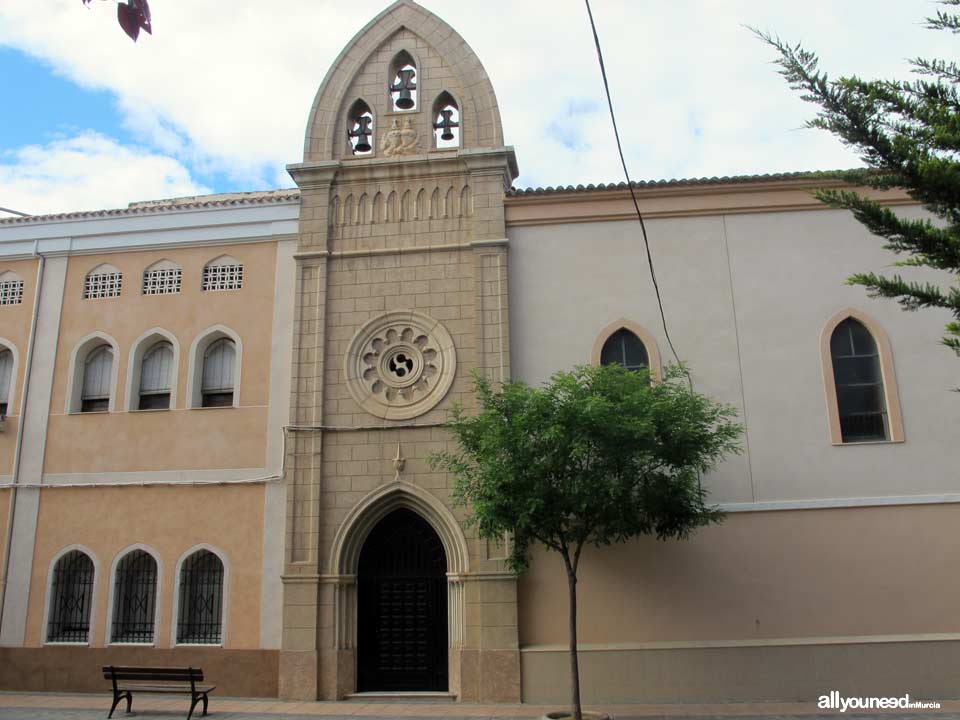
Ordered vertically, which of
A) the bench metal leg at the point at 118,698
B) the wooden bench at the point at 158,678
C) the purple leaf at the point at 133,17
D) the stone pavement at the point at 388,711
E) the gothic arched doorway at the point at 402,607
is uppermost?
the purple leaf at the point at 133,17

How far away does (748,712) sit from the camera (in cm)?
1107

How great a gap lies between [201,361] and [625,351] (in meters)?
7.18

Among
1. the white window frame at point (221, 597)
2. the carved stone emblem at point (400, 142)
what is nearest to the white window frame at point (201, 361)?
the white window frame at point (221, 597)

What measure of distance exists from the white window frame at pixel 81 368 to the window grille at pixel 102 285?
2.36 ft

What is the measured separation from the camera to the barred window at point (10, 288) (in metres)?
15.3

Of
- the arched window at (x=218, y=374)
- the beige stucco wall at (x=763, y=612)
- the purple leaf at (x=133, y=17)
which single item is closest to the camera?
the purple leaf at (x=133, y=17)

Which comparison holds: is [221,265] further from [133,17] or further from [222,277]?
[133,17]

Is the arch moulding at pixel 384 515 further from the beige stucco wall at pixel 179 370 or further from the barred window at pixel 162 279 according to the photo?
the barred window at pixel 162 279

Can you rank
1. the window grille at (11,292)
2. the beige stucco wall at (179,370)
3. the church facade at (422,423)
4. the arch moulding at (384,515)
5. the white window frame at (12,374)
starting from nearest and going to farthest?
the church facade at (422,423)
the arch moulding at (384,515)
the beige stucco wall at (179,370)
the white window frame at (12,374)
the window grille at (11,292)

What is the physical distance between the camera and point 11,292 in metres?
15.3

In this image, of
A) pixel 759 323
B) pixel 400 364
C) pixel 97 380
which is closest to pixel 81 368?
pixel 97 380

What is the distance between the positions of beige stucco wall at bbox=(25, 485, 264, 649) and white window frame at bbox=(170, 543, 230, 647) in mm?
31

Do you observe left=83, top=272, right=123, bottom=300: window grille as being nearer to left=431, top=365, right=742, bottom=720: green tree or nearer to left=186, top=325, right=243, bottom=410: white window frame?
left=186, top=325, right=243, bottom=410: white window frame

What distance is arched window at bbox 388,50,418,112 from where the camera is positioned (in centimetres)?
1488
